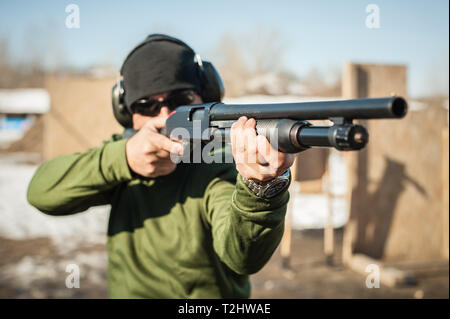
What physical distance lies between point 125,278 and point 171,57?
1.17 m

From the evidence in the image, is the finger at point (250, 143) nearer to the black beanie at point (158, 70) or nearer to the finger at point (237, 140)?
the finger at point (237, 140)

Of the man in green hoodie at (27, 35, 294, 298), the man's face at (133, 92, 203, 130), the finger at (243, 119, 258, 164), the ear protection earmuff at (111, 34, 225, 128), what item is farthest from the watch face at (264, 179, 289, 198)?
the ear protection earmuff at (111, 34, 225, 128)

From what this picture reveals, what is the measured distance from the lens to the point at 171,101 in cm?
193

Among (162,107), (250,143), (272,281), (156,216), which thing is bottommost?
(272,281)

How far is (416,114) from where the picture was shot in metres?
5.18

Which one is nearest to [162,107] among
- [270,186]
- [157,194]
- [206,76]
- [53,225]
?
[206,76]

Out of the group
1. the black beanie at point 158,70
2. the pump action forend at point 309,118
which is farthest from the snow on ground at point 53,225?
the pump action forend at point 309,118

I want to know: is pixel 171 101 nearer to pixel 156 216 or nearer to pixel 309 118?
pixel 156 216

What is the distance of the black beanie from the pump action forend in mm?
453

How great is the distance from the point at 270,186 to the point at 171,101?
0.88 m

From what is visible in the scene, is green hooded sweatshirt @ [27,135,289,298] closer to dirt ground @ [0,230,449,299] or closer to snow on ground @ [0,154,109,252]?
dirt ground @ [0,230,449,299]

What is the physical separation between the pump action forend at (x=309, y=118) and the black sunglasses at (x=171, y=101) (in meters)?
0.43

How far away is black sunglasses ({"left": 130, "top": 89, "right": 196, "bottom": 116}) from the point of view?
1921 millimetres
